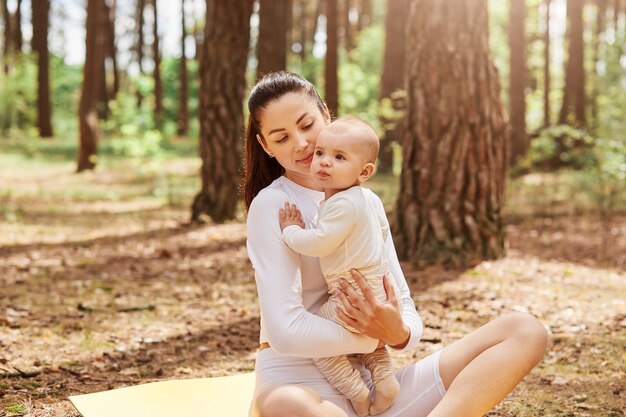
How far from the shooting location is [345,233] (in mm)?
2535

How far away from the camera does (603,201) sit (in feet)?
32.5

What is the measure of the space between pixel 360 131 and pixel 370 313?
608 mm

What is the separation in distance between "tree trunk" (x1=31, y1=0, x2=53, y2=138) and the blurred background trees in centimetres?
4

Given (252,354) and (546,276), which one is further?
(546,276)

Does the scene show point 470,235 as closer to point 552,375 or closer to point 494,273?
point 494,273

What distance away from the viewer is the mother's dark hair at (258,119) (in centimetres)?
283

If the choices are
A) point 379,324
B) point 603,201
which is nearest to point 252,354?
point 379,324

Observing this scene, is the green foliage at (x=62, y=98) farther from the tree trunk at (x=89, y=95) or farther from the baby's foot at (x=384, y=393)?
the baby's foot at (x=384, y=393)

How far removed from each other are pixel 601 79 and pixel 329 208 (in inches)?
606

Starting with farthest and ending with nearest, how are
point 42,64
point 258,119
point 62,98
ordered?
point 62,98 < point 42,64 < point 258,119

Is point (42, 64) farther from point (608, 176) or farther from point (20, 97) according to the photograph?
point (608, 176)

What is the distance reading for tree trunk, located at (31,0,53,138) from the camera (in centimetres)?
2486

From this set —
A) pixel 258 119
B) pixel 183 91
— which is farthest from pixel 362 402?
pixel 183 91

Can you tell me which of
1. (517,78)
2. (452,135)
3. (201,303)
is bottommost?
(201,303)
